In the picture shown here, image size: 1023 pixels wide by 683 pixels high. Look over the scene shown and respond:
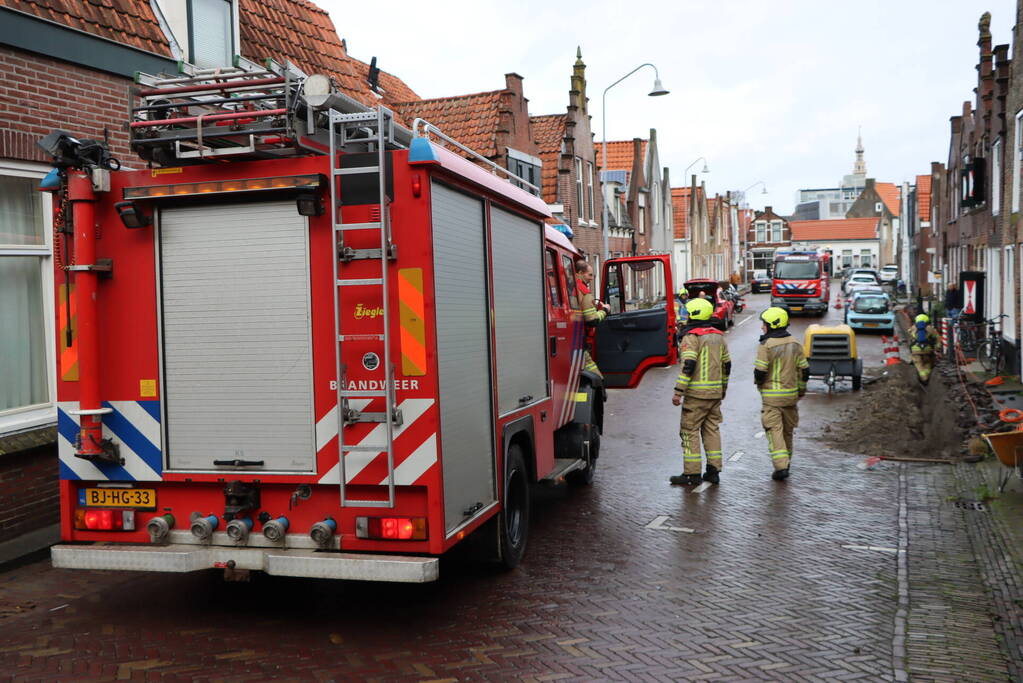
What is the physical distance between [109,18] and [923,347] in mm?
15614

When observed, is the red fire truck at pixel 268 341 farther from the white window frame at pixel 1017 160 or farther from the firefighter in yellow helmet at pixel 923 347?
the white window frame at pixel 1017 160

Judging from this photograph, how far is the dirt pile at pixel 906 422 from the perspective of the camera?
39.5 feet

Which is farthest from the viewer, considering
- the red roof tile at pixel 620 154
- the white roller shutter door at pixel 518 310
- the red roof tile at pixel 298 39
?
the red roof tile at pixel 620 154

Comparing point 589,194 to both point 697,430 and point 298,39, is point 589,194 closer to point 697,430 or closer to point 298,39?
point 298,39

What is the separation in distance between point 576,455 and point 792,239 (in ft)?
318

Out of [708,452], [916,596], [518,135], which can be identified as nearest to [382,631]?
[916,596]

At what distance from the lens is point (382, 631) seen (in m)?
5.67

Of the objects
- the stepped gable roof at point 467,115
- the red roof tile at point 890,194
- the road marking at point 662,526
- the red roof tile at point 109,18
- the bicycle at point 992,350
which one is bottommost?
the road marking at point 662,526

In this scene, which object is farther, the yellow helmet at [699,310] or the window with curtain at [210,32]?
the window with curtain at [210,32]

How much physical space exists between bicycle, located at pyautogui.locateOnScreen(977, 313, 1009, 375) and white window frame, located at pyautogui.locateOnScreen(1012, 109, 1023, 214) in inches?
92.3

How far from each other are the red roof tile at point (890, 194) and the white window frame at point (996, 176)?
8056cm

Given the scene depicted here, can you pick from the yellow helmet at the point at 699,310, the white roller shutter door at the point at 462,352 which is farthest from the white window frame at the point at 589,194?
the white roller shutter door at the point at 462,352

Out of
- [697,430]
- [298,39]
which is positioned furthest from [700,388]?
[298,39]

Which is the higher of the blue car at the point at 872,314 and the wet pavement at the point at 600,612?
the blue car at the point at 872,314
